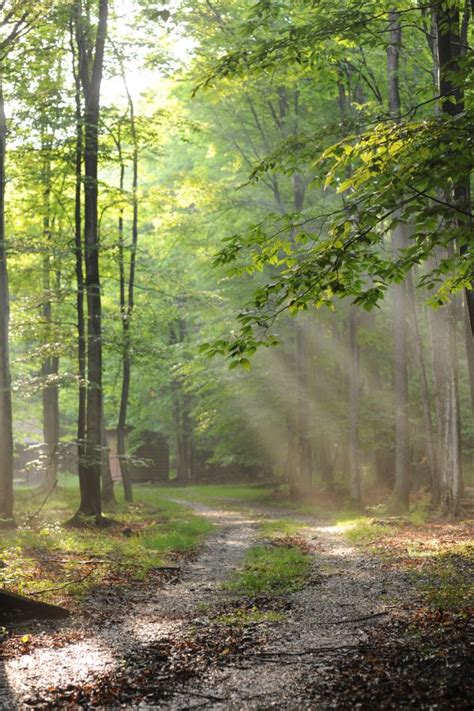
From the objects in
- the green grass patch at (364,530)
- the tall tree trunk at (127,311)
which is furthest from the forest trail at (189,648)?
the tall tree trunk at (127,311)

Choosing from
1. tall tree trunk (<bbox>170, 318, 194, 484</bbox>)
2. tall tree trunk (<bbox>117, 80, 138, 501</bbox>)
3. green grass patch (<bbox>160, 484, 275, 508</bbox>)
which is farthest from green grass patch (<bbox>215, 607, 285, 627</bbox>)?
tall tree trunk (<bbox>170, 318, 194, 484</bbox>)

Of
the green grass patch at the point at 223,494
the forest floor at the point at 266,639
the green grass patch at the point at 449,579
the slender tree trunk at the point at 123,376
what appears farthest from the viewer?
the green grass patch at the point at 223,494

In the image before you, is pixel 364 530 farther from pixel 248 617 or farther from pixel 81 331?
pixel 248 617

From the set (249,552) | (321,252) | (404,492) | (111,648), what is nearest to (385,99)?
(404,492)

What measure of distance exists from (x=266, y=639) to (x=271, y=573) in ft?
12.9

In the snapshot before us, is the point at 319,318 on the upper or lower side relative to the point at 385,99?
lower

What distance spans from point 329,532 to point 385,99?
11.4m

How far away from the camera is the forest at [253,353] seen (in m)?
6.16

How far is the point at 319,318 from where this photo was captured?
2598 cm

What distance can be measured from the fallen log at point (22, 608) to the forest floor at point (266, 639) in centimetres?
19

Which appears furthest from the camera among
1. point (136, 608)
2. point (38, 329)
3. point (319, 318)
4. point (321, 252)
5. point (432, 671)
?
point (319, 318)

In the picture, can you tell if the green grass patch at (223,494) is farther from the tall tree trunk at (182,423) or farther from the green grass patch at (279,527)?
the green grass patch at (279,527)

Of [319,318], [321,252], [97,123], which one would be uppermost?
[97,123]

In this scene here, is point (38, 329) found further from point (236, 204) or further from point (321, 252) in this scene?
point (321, 252)
